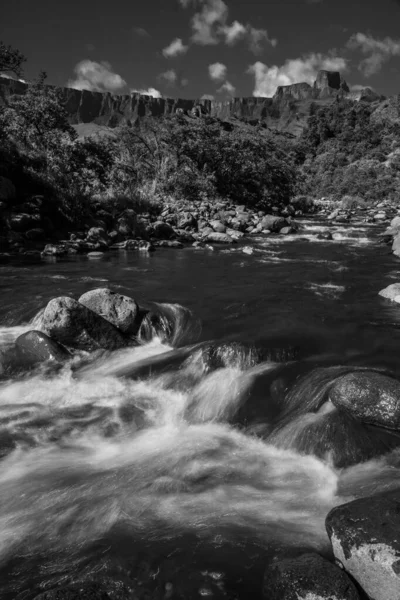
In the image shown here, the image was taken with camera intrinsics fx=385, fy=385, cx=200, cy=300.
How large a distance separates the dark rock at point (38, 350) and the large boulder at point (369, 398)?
5843mm

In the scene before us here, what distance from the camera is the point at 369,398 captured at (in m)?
6.05

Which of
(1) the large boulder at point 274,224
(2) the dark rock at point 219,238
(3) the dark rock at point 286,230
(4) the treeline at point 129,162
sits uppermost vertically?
(4) the treeline at point 129,162

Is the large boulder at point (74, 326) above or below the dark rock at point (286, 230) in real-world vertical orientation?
below

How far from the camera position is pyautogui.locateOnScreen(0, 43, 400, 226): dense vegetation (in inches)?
942

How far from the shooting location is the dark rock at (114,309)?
31.5 ft

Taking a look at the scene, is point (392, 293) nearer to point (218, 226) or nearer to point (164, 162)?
point (218, 226)

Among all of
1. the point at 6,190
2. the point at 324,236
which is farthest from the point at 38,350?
the point at 324,236

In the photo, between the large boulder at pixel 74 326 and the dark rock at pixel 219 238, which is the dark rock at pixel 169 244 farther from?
the large boulder at pixel 74 326

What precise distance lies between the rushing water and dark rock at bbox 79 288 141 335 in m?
0.65

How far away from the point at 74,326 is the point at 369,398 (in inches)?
248

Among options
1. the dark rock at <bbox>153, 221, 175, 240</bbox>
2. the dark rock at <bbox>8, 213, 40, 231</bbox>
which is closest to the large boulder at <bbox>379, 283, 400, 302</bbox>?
the dark rock at <bbox>153, 221, 175, 240</bbox>

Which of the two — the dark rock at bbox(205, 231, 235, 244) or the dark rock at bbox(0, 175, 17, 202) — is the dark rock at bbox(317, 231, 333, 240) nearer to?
the dark rock at bbox(205, 231, 235, 244)

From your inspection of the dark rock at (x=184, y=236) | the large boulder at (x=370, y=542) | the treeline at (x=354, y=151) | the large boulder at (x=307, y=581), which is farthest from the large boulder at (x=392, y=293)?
the treeline at (x=354, y=151)

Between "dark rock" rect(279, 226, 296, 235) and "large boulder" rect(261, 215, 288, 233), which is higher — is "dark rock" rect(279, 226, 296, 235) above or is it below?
below
